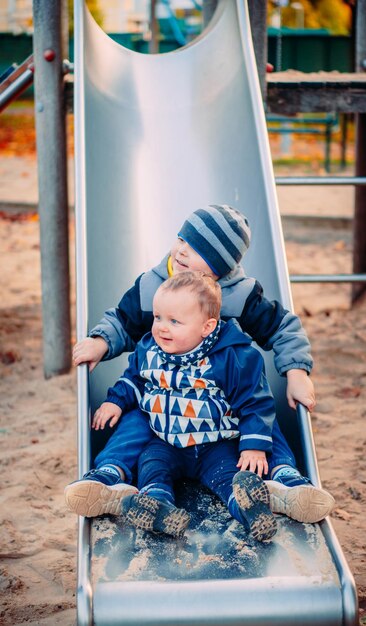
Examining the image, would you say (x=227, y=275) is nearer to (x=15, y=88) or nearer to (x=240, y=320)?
(x=240, y=320)

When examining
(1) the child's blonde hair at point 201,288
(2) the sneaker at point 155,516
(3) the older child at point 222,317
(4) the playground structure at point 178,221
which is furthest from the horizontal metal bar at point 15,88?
(2) the sneaker at point 155,516

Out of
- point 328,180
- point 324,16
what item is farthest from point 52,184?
point 324,16

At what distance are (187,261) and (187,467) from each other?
67cm

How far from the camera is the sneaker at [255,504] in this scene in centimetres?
237

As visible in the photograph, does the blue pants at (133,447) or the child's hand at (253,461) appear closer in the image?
the child's hand at (253,461)

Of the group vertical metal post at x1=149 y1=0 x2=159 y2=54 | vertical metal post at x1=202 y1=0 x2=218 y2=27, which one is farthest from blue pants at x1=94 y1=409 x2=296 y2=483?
vertical metal post at x1=149 y1=0 x2=159 y2=54

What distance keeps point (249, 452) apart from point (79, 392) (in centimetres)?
58

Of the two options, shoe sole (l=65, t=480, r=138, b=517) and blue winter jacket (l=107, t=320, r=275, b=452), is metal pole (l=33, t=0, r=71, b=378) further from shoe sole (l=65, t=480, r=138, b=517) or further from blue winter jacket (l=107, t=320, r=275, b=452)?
shoe sole (l=65, t=480, r=138, b=517)

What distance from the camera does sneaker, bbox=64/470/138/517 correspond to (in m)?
2.43

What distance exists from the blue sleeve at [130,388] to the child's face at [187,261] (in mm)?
313

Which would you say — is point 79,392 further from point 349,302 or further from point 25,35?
point 25,35

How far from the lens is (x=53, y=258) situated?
4.69 meters

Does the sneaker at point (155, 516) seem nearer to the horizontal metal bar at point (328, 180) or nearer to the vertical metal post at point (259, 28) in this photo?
the horizontal metal bar at point (328, 180)

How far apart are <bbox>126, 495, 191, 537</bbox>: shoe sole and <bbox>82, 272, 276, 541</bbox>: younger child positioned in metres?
0.11
